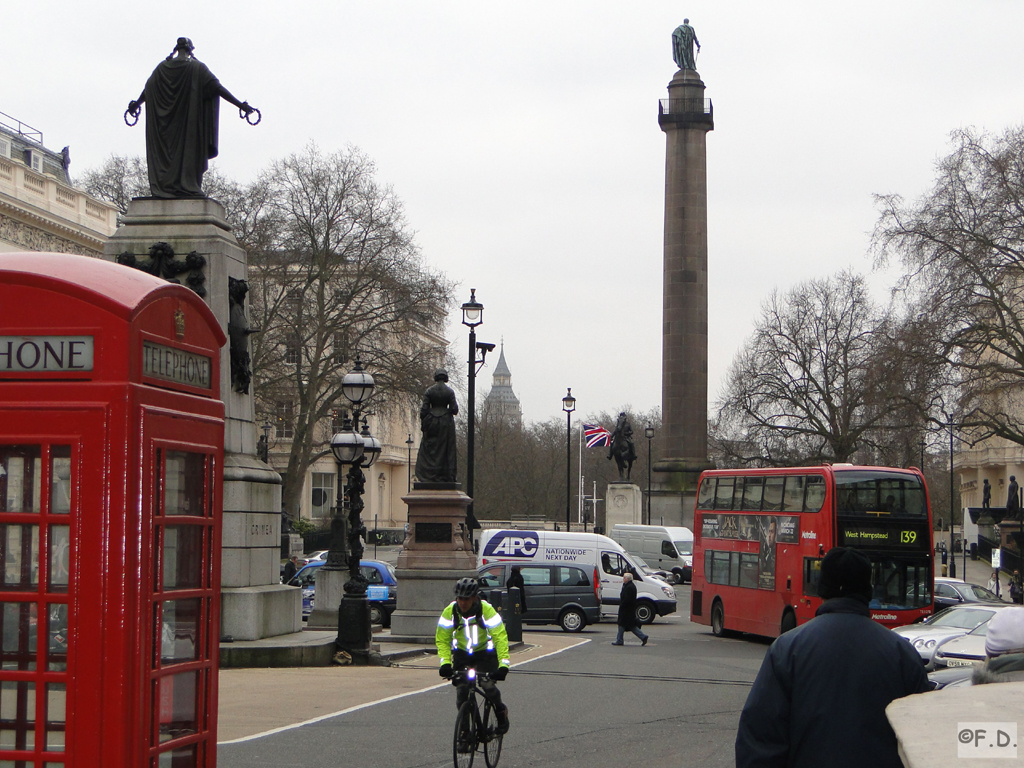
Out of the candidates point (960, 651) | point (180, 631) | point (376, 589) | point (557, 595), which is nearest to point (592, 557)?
point (557, 595)

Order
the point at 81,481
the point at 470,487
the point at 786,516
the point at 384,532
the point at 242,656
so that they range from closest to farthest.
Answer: the point at 81,481 < the point at 242,656 < the point at 786,516 < the point at 470,487 < the point at 384,532

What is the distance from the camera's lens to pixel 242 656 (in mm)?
15734

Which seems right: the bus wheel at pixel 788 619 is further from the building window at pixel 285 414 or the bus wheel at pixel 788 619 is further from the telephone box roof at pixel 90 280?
the building window at pixel 285 414

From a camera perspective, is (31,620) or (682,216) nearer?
(31,620)

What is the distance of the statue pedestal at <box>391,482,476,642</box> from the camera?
23438 millimetres

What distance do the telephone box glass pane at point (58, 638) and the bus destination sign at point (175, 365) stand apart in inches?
37.2

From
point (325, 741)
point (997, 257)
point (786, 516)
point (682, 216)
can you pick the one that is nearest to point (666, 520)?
point (682, 216)

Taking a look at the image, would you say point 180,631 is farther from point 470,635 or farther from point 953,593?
point 953,593

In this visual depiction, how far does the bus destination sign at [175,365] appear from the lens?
5230mm

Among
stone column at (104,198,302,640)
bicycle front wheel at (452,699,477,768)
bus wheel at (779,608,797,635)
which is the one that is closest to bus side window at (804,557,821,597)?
bus wheel at (779,608,797,635)

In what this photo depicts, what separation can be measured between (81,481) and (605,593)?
30.0 m

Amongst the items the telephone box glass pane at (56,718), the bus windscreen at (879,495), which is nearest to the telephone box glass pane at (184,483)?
the telephone box glass pane at (56,718)

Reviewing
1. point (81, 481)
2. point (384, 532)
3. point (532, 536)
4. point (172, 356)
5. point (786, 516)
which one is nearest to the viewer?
point (81, 481)

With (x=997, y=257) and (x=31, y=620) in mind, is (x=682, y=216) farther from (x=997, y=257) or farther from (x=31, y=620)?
(x=31, y=620)
